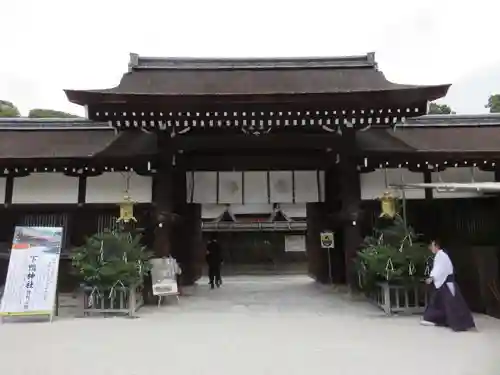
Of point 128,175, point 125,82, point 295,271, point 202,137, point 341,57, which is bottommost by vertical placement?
point 295,271

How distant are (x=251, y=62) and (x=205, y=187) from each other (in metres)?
4.09

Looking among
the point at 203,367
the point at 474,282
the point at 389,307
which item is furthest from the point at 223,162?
the point at 203,367

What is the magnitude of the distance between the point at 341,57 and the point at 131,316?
9053 millimetres

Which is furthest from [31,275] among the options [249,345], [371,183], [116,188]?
[371,183]

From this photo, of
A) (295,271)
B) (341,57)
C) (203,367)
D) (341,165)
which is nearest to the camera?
(203,367)

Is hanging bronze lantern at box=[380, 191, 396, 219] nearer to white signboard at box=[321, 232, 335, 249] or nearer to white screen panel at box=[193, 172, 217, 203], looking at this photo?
white signboard at box=[321, 232, 335, 249]

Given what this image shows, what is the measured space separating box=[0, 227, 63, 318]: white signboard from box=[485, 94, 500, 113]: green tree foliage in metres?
31.3

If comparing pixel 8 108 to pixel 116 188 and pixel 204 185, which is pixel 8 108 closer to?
pixel 116 188

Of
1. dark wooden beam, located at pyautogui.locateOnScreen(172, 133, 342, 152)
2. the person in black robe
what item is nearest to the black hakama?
the person in black robe

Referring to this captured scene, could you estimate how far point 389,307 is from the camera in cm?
765

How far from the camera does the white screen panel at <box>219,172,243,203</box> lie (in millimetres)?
10828

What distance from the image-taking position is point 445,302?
661 cm

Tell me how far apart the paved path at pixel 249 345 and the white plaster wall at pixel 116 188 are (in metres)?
2.96

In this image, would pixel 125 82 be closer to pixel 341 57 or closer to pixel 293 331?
pixel 341 57
